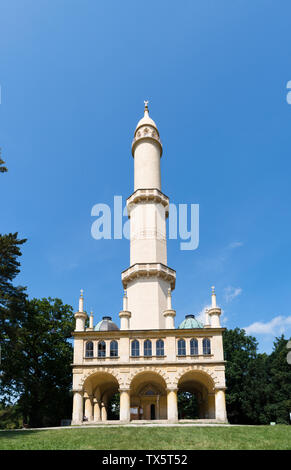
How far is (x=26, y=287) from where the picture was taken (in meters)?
45.2

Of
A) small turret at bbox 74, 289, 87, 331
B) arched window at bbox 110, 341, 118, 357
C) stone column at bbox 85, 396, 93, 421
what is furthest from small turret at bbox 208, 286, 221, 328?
stone column at bbox 85, 396, 93, 421

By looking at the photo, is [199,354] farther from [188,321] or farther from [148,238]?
[148,238]

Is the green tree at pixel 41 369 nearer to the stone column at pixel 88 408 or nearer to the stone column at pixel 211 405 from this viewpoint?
the stone column at pixel 88 408

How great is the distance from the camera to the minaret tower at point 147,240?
48594mm

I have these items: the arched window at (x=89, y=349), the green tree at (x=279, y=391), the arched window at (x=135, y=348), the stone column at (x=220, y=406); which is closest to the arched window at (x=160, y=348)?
the arched window at (x=135, y=348)

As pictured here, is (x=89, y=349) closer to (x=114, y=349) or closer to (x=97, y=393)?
(x=114, y=349)

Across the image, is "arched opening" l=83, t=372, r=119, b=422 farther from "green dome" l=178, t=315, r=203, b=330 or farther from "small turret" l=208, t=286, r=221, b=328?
"small turret" l=208, t=286, r=221, b=328

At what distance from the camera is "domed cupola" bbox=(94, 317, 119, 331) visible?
47406 mm

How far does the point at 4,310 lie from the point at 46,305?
17.0 metres

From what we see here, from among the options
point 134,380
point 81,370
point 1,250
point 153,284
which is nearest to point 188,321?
point 153,284

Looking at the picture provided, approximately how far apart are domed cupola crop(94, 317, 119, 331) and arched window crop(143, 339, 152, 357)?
7010 mm

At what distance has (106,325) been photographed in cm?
4772

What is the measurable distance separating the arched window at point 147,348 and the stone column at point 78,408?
7.81 meters

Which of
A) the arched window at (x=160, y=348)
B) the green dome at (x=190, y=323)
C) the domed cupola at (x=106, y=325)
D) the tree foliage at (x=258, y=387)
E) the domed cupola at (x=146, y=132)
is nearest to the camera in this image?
the arched window at (x=160, y=348)
